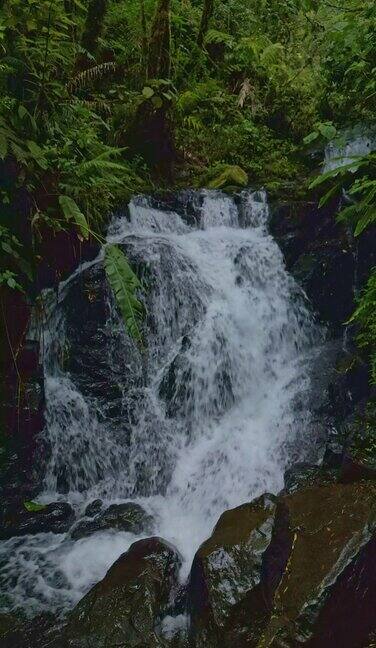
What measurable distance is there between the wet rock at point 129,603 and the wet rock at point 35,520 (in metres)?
1.35

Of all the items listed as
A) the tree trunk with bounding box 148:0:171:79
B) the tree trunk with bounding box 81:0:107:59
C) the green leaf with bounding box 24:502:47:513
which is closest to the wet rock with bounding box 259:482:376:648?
the green leaf with bounding box 24:502:47:513

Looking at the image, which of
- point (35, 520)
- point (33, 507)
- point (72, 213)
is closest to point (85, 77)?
point (72, 213)

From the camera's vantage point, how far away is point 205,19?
11.1 metres

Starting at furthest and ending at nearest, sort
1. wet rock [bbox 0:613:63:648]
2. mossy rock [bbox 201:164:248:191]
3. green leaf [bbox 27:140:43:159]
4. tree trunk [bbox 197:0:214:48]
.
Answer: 1. tree trunk [bbox 197:0:214:48]
2. mossy rock [bbox 201:164:248:191]
3. green leaf [bbox 27:140:43:159]
4. wet rock [bbox 0:613:63:648]

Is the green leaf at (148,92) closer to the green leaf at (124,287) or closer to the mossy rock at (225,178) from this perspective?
the mossy rock at (225,178)

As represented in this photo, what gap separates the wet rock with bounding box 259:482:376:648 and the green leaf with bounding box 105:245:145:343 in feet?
8.18

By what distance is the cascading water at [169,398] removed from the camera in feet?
18.6

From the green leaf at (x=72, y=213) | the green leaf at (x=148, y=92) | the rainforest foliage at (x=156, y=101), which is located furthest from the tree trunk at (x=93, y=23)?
the green leaf at (x=72, y=213)

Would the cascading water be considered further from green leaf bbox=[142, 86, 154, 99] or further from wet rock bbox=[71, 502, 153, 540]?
green leaf bbox=[142, 86, 154, 99]

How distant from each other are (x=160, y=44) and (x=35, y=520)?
7.97m

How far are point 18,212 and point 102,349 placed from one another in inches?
83.3

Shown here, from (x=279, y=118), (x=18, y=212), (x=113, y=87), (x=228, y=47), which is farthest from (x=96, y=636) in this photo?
(x=228, y=47)

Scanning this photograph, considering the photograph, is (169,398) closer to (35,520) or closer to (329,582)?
(35,520)

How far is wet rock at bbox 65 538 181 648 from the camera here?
12.8 ft
